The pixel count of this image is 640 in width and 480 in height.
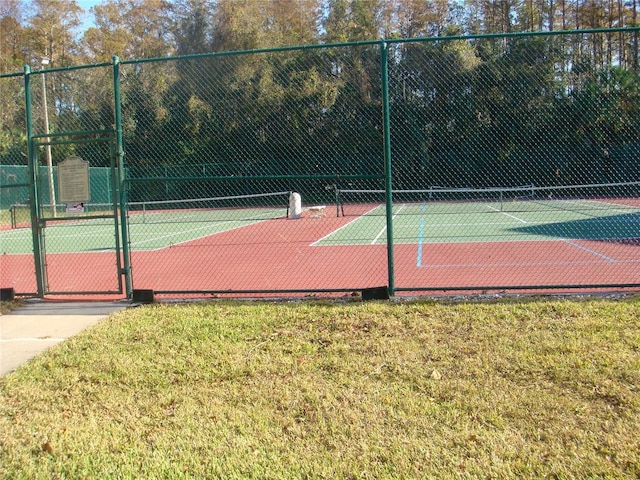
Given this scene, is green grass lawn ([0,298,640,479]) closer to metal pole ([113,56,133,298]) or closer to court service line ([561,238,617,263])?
metal pole ([113,56,133,298])

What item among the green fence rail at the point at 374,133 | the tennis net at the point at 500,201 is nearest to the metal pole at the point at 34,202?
the green fence rail at the point at 374,133

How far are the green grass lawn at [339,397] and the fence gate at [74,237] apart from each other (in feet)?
6.47

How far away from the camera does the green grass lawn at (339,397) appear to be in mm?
3178

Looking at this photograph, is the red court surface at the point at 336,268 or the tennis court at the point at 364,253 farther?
the tennis court at the point at 364,253

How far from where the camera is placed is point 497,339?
507cm

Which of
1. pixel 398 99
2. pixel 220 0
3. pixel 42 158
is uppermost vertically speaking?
pixel 220 0

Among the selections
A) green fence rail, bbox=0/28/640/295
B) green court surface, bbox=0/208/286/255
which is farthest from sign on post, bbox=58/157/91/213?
green fence rail, bbox=0/28/640/295

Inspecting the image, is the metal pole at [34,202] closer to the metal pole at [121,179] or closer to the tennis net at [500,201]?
the metal pole at [121,179]

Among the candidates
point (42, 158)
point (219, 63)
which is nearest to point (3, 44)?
point (42, 158)

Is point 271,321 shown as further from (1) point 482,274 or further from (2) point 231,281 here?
(1) point 482,274

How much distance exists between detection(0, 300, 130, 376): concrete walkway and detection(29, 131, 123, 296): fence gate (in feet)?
0.97

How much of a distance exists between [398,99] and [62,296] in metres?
19.6

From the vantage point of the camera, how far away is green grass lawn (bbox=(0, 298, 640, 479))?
3178 millimetres

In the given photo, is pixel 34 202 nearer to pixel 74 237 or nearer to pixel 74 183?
pixel 74 183
